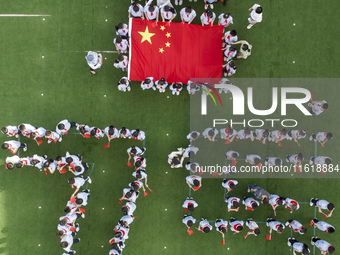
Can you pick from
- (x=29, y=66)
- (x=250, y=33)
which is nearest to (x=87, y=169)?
(x=29, y=66)

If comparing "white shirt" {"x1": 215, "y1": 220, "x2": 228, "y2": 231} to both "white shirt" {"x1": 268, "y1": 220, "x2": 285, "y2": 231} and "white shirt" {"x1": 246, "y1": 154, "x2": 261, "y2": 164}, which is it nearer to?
"white shirt" {"x1": 268, "y1": 220, "x2": 285, "y2": 231}

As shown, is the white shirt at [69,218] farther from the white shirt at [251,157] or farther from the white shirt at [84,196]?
the white shirt at [251,157]

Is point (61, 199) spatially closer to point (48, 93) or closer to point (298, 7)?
point (48, 93)

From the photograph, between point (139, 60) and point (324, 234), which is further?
point (324, 234)

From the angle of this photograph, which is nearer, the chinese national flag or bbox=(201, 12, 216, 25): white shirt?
bbox=(201, 12, 216, 25): white shirt

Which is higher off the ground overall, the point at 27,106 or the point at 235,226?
the point at 27,106

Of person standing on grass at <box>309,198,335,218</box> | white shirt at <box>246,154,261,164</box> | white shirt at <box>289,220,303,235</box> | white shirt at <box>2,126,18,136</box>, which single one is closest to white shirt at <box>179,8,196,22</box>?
white shirt at <box>246,154,261,164</box>

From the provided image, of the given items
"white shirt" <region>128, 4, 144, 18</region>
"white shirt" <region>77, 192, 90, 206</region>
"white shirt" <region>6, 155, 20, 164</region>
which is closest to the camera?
"white shirt" <region>6, 155, 20, 164</region>
